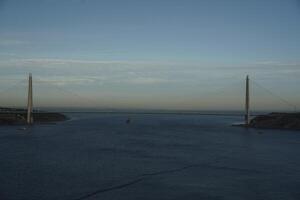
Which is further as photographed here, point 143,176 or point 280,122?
point 280,122

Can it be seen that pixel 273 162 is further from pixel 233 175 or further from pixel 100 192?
pixel 100 192

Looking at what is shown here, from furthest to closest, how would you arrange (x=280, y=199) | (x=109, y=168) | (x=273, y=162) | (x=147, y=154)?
1. (x=147, y=154)
2. (x=273, y=162)
3. (x=109, y=168)
4. (x=280, y=199)

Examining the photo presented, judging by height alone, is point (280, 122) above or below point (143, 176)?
above

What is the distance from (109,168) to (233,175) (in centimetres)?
517

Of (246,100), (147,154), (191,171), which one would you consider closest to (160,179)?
(191,171)

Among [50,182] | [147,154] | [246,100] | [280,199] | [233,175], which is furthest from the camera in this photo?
[246,100]

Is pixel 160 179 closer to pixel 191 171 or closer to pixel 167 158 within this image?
pixel 191 171

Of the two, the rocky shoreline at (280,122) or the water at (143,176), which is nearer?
the water at (143,176)

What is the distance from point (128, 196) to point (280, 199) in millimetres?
4463

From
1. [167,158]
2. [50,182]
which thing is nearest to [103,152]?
[167,158]

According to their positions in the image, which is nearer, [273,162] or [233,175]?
[233,175]

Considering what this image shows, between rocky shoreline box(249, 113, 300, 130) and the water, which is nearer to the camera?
the water

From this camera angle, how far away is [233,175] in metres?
18.7

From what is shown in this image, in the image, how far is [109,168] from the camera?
800 inches
